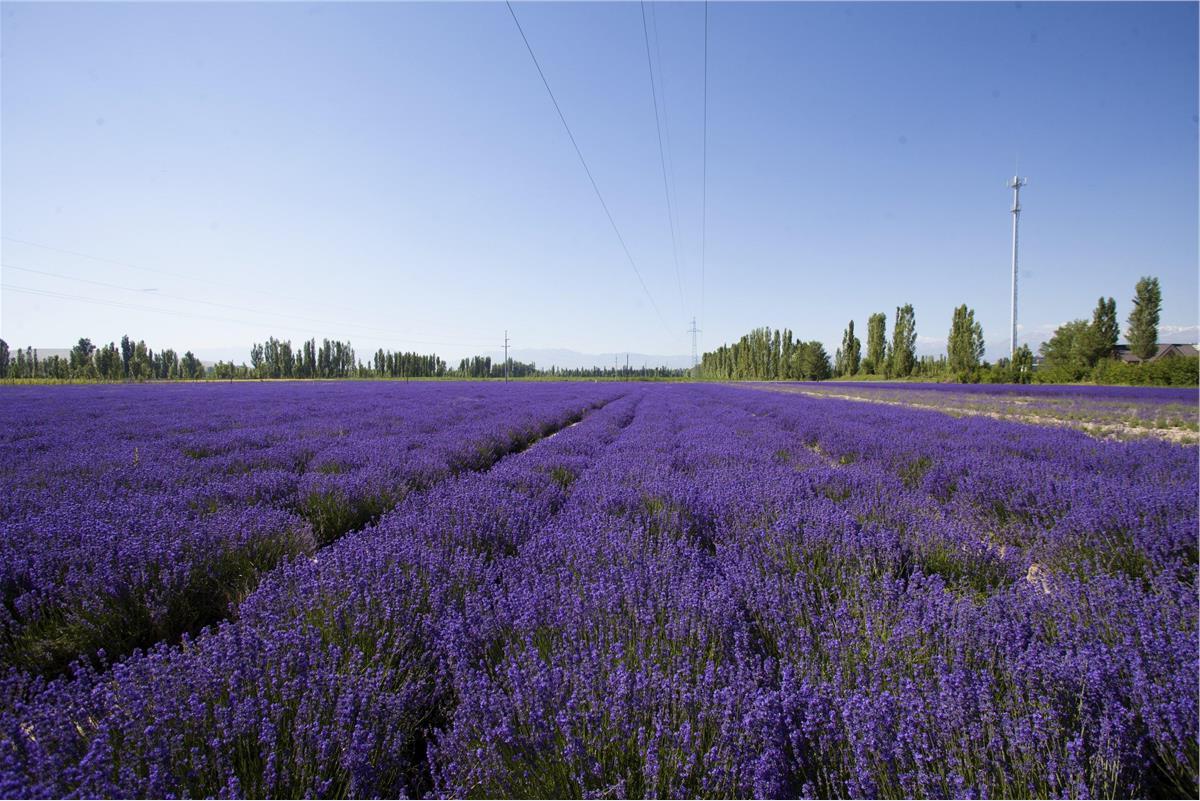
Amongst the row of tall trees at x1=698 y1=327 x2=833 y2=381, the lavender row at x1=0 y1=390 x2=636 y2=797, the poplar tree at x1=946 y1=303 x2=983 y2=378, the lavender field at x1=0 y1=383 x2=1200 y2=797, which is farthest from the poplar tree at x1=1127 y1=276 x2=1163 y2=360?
the lavender row at x1=0 y1=390 x2=636 y2=797

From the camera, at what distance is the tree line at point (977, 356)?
26.4 metres

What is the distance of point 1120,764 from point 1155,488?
3405 mm

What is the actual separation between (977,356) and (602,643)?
196ft

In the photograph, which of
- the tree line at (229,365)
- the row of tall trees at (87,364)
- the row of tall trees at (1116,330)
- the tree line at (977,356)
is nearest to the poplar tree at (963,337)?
the tree line at (977,356)

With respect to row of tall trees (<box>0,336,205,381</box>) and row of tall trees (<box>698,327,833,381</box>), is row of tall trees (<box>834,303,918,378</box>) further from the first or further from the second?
row of tall trees (<box>0,336,205,381</box>)

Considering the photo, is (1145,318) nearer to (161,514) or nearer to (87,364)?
(161,514)

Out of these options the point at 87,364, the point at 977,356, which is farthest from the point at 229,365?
the point at 977,356

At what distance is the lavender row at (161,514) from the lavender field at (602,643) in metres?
0.02

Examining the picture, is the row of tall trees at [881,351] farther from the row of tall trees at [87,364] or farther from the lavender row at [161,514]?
the row of tall trees at [87,364]

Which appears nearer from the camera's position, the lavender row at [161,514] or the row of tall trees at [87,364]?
the lavender row at [161,514]

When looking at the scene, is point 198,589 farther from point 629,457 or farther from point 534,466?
point 629,457

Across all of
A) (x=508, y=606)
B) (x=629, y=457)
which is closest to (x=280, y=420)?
(x=629, y=457)

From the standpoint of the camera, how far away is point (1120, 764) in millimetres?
1106

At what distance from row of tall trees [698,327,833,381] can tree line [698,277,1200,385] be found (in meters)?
0.12
